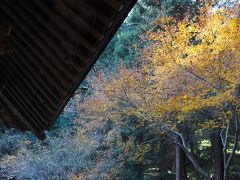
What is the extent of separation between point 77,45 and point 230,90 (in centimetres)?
667

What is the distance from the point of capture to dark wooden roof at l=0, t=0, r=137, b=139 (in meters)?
1.71

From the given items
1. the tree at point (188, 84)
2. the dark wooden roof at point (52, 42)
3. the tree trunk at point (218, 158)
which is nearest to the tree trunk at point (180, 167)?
the tree at point (188, 84)

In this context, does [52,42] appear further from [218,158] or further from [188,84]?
[218,158]

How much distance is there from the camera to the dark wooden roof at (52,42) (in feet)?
5.62

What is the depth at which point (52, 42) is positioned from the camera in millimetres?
2186

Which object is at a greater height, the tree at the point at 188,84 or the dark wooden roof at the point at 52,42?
the tree at the point at 188,84

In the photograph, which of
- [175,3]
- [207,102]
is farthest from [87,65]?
[175,3]

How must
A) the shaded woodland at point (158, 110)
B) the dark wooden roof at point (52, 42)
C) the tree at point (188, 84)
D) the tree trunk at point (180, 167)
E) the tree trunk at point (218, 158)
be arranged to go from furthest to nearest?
the tree trunk at point (180, 167)
the tree trunk at point (218, 158)
the shaded woodland at point (158, 110)
the tree at point (188, 84)
the dark wooden roof at point (52, 42)

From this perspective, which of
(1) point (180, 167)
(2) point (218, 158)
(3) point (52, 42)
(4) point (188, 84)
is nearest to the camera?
(3) point (52, 42)

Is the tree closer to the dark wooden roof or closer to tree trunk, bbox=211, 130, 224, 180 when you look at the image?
tree trunk, bbox=211, 130, 224, 180

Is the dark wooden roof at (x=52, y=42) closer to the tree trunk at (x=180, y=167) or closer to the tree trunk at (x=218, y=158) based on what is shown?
the tree trunk at (x=218, y=158)

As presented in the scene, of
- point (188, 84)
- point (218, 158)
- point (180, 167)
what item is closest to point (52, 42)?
point (188, 84)

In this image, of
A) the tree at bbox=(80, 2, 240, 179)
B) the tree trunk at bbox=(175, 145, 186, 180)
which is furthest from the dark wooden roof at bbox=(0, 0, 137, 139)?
the tree trunk at bbox=(175, 145, 186, 180)

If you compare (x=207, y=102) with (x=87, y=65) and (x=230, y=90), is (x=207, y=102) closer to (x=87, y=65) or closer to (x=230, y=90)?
(x=230, y=90)
